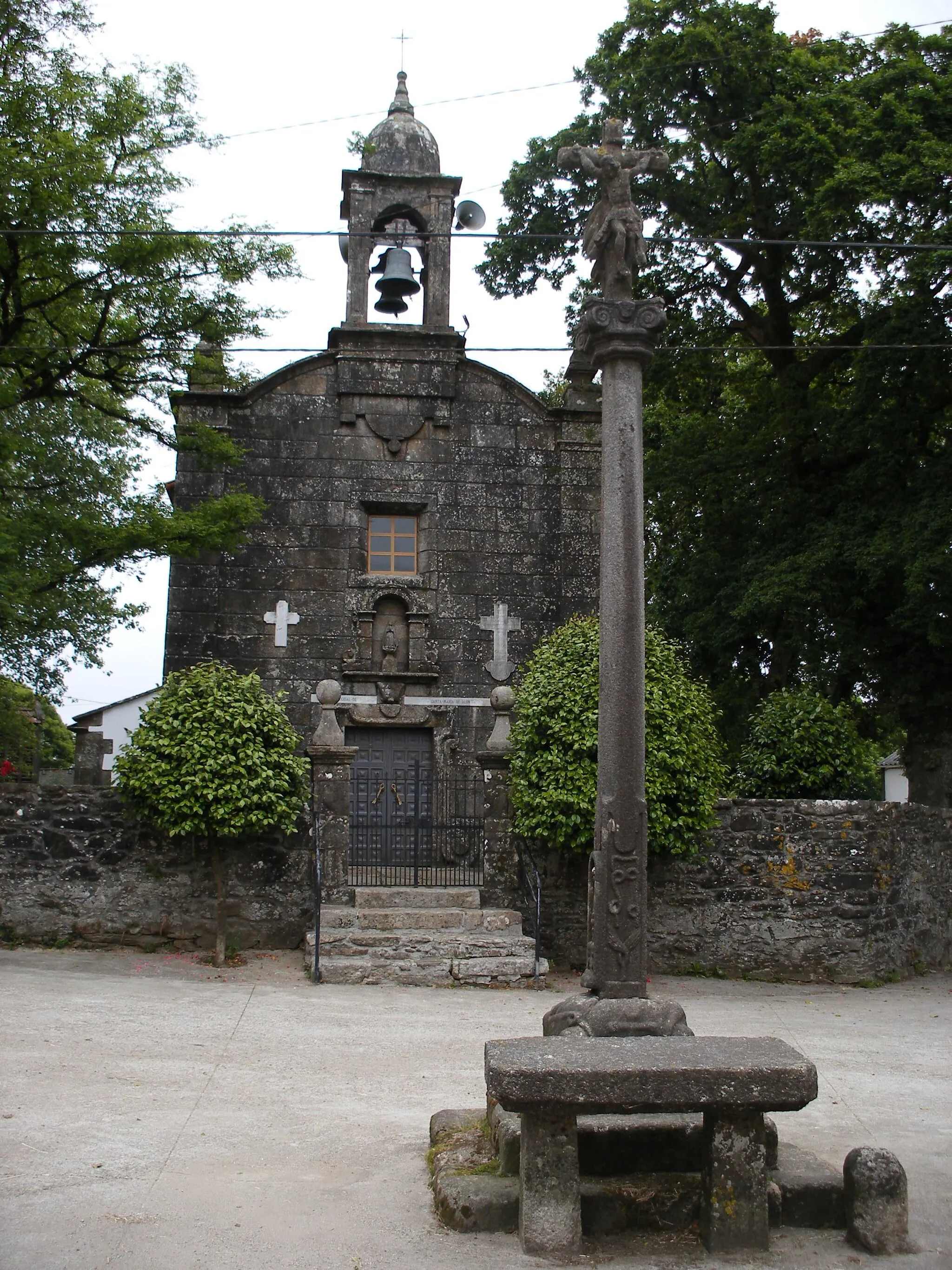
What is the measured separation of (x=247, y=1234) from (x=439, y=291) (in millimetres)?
13606

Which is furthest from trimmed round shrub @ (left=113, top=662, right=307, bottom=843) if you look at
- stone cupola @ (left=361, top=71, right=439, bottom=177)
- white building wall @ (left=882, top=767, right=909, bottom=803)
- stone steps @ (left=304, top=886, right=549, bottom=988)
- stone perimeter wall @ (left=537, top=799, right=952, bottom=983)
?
white building wall @ (left=882, top=767, right=909, bottom=803)

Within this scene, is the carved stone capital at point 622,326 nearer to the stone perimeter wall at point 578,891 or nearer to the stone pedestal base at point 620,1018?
the stone pedestal base at point 620,1018

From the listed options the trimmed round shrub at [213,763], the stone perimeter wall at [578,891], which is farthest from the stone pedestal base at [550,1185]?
the stone perimeter wall at [578,891]

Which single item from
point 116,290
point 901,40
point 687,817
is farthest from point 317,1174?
point 901,40

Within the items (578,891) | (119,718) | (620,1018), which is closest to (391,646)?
(578,891)

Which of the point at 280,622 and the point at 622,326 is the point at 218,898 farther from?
the point at 622,326

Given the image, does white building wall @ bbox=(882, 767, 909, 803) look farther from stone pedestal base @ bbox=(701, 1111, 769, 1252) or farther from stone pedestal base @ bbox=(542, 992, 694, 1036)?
stone pedestal base @ bbox=(701, 1111, 769, 1252)

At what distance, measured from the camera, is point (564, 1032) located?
5.57 m

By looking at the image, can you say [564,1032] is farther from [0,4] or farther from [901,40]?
[901,40]

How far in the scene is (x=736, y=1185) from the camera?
4.54 metres

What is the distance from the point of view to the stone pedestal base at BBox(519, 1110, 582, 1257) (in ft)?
14.6

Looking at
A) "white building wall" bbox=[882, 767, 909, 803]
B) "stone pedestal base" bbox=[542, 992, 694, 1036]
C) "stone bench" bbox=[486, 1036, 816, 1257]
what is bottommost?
"stone bench" bbox=[486, 1036, 816, 1257]

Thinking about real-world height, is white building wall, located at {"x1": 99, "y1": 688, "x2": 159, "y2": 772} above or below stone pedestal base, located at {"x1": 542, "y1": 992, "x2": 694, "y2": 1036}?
above

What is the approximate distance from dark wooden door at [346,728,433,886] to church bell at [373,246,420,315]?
5836 mm
